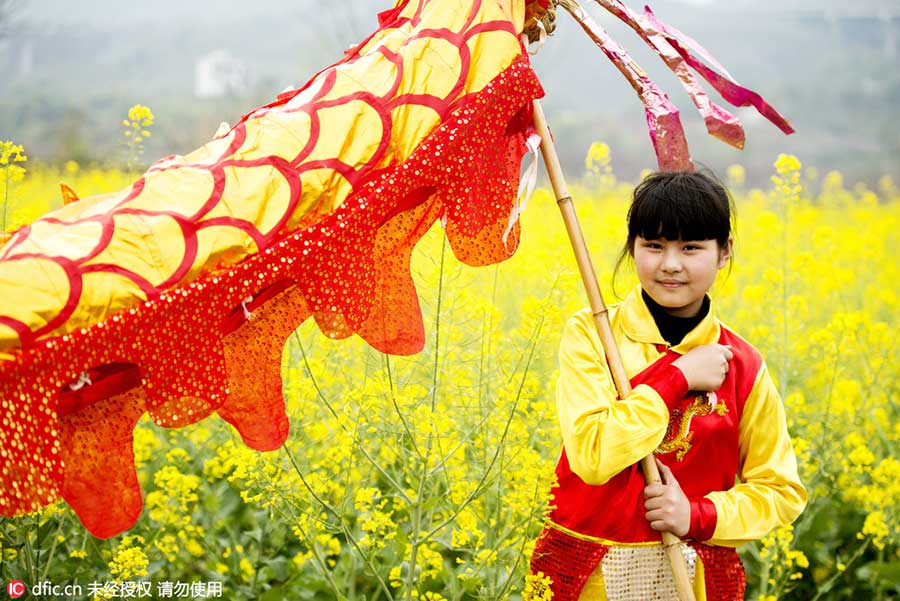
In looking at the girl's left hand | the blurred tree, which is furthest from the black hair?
the blurred tree

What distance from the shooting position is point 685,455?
1850 mm

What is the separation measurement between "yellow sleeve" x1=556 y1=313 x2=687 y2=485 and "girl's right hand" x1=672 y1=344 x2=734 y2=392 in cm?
2

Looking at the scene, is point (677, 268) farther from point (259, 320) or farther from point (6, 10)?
point (6, 10)

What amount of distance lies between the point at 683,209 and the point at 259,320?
0.88 meters

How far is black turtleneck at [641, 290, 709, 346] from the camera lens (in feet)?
6.22

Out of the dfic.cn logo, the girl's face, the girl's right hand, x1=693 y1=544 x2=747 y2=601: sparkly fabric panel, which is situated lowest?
the dfic.cn logo

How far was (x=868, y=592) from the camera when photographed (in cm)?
318

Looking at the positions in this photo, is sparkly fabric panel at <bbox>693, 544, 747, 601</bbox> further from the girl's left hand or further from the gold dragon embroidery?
the gold dragon embroidery

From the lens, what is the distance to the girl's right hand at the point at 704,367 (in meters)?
1.76

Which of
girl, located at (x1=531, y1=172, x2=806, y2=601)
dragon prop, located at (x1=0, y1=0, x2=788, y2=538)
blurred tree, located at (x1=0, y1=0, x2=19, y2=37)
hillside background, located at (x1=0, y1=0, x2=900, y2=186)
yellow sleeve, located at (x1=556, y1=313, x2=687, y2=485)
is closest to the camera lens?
dragon prop, located at (x1=0, y1=0, x2=788, y2=538)

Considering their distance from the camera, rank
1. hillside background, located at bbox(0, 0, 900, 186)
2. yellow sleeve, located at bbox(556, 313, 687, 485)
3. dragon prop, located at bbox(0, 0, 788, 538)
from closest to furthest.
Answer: dragon prop, located at bbox(0, 0, 788, 538) → yellow sleeve, located at bbox(556, 313, 687, 485) → hillside background, located at bbox(0, 0, 900, 186)

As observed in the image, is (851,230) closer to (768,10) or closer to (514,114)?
(514,114)

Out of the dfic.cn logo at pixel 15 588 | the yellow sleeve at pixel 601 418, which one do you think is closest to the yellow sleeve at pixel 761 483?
the yellow sleeve at pixel 601 418

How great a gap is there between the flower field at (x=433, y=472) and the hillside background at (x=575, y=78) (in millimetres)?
6838
